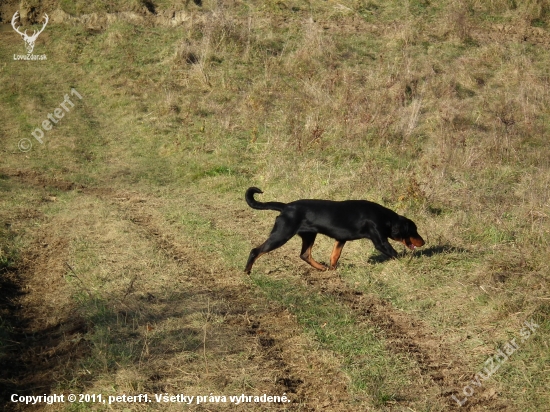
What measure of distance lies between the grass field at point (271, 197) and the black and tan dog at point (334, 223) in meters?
0.37

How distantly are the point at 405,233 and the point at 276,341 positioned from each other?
7.76ft

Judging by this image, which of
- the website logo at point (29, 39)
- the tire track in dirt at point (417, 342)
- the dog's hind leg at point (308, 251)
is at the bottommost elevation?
the website logo at point (29, 39)

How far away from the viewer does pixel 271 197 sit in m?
10.3

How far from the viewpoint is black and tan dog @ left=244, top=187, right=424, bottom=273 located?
6973mm

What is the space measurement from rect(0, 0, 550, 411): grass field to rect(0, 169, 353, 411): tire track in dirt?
0.08 feet

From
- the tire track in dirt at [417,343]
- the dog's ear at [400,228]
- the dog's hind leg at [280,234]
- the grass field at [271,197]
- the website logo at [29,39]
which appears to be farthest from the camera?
the website logo at [29,39]

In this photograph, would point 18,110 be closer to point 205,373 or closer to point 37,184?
point 37,184

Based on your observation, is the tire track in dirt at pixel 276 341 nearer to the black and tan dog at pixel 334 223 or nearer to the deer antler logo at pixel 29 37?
the black and tan dog at pixel 334 223

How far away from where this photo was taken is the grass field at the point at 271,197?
5.12 metres

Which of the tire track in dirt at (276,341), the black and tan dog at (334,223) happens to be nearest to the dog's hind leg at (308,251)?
the black and tan dog at (334,223)

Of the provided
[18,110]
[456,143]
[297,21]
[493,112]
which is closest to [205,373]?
[456,143]

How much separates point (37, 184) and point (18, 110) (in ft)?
15.7

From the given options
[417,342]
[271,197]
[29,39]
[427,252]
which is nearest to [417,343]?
[417,342]

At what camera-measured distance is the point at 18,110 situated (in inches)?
610
